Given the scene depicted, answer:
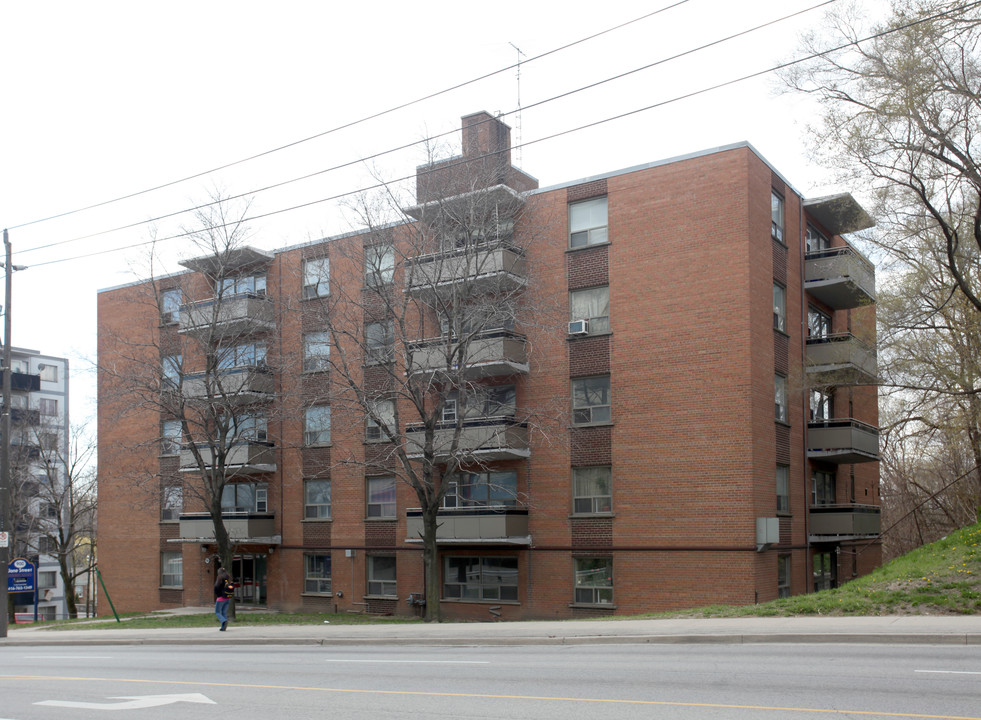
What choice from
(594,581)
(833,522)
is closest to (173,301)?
(594,581)

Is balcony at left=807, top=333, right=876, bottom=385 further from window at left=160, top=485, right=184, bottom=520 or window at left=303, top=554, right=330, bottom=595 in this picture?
window at left=160, top=485, right=184, bottom=520

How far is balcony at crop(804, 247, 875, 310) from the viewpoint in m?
32.1

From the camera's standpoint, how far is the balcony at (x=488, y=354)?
2952 centimetres

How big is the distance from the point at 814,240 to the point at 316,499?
819 inches

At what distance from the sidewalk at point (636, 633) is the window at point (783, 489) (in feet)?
36.6

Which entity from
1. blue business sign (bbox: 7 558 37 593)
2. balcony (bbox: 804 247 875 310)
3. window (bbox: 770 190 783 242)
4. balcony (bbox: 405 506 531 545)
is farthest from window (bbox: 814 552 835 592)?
blue business sign (bbox: 7 558 37 593)

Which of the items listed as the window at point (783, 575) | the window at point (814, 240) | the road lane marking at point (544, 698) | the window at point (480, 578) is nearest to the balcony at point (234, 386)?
the window at point (480, 578)

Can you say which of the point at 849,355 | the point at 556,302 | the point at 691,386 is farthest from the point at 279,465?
the point at 849,355

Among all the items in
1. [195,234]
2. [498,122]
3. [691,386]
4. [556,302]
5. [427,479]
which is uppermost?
[498,122]

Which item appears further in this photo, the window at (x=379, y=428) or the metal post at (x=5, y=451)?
the window at (x=379, y=428)

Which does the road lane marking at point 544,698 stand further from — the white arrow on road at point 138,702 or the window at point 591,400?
the window at point 591,400

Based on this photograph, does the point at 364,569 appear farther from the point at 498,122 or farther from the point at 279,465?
the point at 498,122

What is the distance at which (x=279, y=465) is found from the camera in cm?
3662

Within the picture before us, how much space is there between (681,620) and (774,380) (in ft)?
40.6
